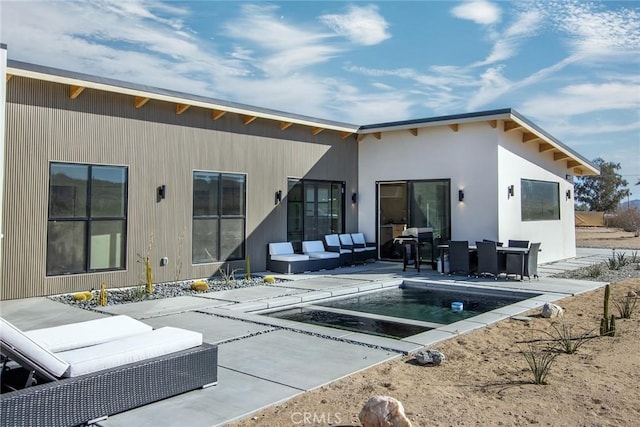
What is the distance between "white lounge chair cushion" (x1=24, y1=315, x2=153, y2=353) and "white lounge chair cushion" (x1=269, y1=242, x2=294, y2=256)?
7005 mm

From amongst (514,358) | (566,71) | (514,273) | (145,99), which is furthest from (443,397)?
(566,71)

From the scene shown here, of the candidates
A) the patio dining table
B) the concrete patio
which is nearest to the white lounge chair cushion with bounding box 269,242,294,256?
the concrete patio

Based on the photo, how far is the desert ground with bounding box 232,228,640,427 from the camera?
315cm

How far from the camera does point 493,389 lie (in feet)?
12.1

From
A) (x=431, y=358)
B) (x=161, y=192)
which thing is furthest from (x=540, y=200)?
(x=431, y=358)

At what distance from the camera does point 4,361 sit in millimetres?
3307

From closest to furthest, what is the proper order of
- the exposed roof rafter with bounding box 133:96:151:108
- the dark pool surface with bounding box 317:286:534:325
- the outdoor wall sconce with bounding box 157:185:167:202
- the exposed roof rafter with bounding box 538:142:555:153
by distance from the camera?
the dark pool surface with bounding box 317:286:534:325 → the exposed roof rafter with bounding box 133:96:151:108 → the outdoor wall sconce with bounding box 157:185:167:202 → the exposed roof rafter with bounding box 538:142:555:153

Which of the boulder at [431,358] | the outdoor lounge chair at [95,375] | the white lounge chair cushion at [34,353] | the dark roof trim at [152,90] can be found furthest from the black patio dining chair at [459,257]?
the white lounge chair cushion at [34,353]

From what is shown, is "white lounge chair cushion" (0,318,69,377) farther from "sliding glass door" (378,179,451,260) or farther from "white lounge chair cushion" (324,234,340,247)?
"sliding glass door" (378,179,451,260)

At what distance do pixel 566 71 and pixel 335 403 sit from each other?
1493cm

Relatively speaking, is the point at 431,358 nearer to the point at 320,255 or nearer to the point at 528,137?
the point at 320,255

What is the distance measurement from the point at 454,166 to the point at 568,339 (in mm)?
7398

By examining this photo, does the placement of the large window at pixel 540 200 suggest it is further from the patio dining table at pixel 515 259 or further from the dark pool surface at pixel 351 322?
the dark pool surface at pixel 351 322

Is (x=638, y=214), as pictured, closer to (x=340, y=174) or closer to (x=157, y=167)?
(x=340, y=174)
